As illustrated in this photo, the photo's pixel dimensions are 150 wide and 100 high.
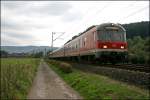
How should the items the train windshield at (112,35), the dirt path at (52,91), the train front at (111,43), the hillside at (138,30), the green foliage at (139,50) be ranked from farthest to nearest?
1. the hillside at (138,30)
2. the green foliage at (139,50)
3. the train windshield at (112,35)
4. the train front at (111,43)
5. the dirt path at (52,91)

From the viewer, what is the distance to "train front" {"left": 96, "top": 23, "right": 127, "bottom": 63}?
80.1 feet

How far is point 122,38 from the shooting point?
25406 mm

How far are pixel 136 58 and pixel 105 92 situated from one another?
23.9m

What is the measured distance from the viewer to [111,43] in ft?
81.0

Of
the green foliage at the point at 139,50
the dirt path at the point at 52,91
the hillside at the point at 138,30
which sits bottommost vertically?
the dirt path at the point at 52,91

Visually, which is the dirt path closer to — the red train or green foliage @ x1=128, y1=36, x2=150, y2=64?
the red train

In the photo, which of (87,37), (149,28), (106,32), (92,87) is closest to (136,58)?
(87,37)

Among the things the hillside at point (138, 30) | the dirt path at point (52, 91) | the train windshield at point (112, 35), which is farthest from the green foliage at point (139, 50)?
the hillside at point (138, 30)

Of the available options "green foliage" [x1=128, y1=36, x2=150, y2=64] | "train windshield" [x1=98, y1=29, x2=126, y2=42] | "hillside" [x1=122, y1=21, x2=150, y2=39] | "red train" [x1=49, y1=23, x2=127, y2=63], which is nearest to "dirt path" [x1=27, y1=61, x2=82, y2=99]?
"red train" [x1=49, y1=23, x2=127, y2=63]

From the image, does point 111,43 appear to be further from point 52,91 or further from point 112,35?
point 52,91

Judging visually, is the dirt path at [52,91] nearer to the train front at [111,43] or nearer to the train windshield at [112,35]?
the train front at [111,43]

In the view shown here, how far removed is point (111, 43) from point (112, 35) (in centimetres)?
87

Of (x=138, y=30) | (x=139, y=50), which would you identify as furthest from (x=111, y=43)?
(x=138, y=30)

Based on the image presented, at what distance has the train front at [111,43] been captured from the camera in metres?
24.4
